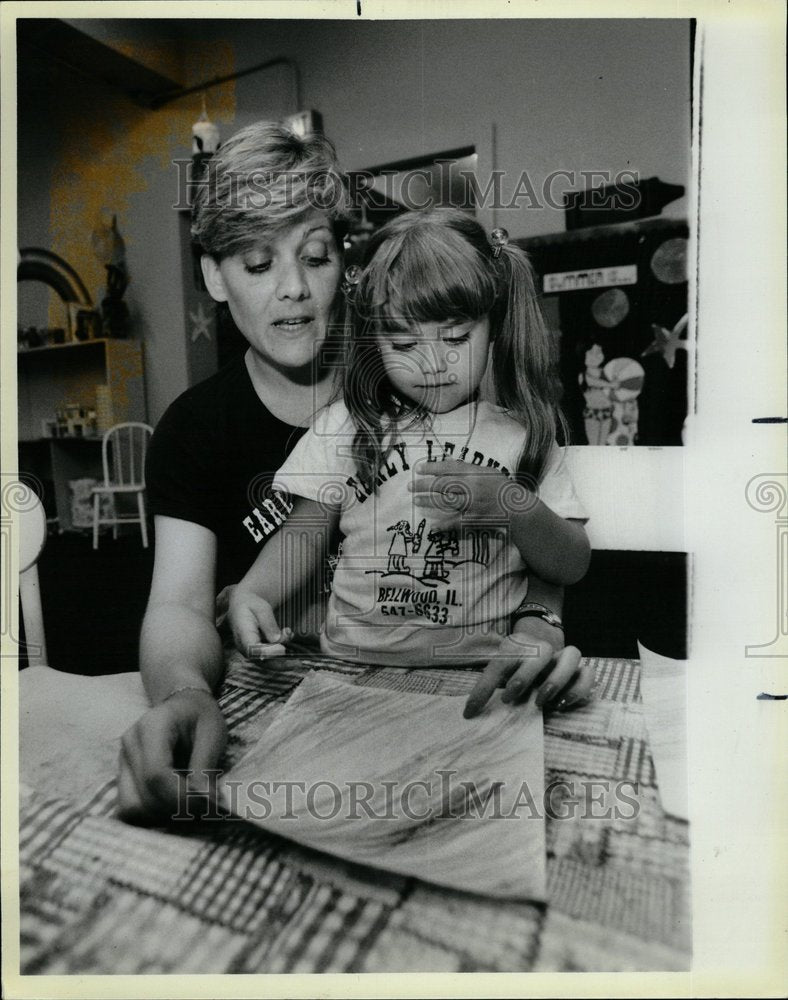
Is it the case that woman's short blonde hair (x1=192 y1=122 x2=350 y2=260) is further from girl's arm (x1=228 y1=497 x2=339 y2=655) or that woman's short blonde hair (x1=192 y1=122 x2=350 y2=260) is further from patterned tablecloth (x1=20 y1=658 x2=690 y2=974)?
patterned tablecloth (x1=20 y1=658 x2=690 y2=974)

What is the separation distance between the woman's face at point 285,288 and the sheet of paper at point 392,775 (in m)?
0.71

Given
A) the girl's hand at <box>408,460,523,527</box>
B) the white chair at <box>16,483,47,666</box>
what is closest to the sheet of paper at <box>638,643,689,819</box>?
the girl's hand at <box>408,460,523,527</box>

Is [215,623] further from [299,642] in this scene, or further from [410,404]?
[410,404]

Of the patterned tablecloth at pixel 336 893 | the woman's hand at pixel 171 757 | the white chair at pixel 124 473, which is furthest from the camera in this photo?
the white chair at pixel 124 473

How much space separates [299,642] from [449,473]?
0.46 meters

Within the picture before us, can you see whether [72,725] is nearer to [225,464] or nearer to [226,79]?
[225,464]

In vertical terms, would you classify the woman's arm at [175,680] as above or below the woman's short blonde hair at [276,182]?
below

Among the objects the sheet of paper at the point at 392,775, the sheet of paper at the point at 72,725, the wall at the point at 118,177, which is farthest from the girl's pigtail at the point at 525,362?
the sheet of paper at the point at 72,725

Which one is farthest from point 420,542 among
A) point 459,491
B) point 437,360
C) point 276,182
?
point 276,182

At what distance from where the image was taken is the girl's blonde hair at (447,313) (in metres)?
1.45

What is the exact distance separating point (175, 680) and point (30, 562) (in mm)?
407

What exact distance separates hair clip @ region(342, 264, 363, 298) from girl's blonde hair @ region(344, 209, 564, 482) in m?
0.01

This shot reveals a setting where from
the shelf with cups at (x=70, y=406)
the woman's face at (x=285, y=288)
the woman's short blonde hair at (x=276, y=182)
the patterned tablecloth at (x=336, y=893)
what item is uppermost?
the woman's short blonde hair at (x=276, y=182)

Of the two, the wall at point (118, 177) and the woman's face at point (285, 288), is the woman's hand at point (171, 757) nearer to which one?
the wall at point (118, 177)
